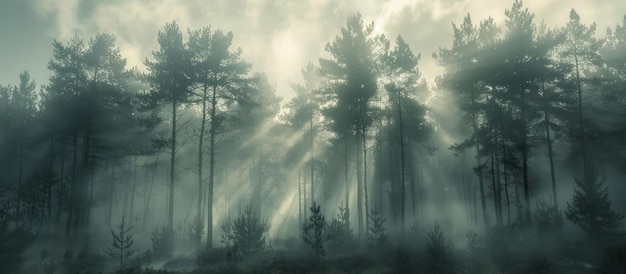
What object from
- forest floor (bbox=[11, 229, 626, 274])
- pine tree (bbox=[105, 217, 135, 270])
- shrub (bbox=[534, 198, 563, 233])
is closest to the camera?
forest floor (bbox=[11, 229, 626, 274])

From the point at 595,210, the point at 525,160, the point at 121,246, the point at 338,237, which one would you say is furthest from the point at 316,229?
the point at 525,160

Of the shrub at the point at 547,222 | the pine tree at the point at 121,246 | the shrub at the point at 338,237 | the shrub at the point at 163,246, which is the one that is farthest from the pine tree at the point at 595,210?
the shrub at the point at 163,246

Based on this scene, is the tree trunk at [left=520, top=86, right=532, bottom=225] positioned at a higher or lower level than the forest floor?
higher

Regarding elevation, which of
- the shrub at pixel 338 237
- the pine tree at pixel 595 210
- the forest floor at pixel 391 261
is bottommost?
the forest floor at pixel 391 261

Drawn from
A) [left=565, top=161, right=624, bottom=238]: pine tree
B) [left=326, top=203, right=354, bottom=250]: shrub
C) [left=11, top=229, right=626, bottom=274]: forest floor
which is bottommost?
[left=11, top=229, right=626, bottom=274]: forest floor

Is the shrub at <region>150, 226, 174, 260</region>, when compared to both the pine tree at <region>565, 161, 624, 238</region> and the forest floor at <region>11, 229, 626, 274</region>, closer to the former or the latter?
the forest floor at <region>11, 229, 626, 274</region>

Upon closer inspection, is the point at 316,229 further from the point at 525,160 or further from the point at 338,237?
the point at 525,160

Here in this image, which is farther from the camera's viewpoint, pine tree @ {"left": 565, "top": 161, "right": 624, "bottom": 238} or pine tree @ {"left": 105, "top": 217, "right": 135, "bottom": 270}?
pine tree @ {"left": 565, "top": 161, "right": 624, "bottom": 238}

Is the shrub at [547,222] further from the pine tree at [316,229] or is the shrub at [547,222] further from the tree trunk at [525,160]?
the pine tree at [316,229]

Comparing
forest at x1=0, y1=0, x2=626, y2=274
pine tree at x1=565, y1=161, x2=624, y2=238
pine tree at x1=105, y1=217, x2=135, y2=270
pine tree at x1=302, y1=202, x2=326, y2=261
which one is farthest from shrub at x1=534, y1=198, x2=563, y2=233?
pine tree at x1=105, y1=217, x2=135, y2=270

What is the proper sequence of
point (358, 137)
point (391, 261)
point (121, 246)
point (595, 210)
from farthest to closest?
point (358, 137)
point (121, 246)
point (595, 210)
point (391, 261)

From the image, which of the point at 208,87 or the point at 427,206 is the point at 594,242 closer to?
the point at 208,87

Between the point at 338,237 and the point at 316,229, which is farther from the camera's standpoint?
the point at 338,237

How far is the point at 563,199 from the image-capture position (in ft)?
123
